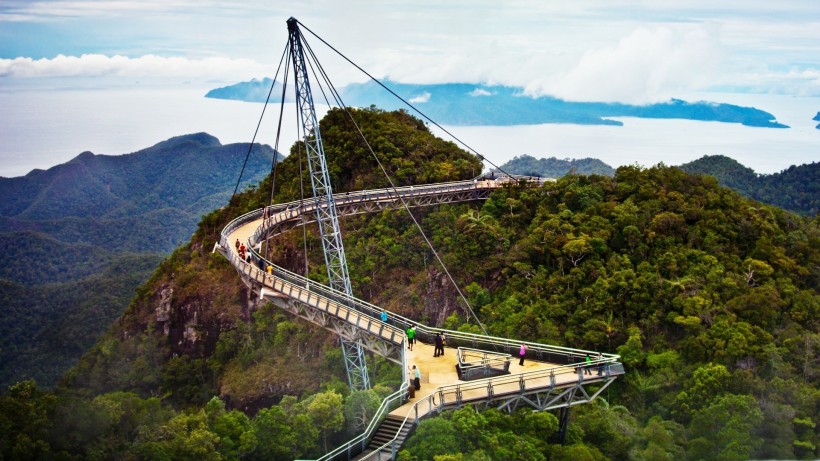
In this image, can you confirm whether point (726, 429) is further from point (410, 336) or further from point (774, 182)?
point (774, 182)

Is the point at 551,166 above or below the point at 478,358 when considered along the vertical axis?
above

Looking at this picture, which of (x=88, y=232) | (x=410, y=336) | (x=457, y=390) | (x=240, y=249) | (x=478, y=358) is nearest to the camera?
(x=457, y=390)

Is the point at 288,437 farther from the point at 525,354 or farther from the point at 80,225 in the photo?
the point at 80,225

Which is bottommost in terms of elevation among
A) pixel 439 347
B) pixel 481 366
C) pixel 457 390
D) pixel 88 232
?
pixel 457 390

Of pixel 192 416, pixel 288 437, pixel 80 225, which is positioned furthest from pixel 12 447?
pixel 80 225

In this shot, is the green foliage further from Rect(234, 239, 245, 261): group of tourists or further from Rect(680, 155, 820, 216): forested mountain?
Rect(680, 155, 820, 216): forested mountain

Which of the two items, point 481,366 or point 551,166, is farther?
point 551,166

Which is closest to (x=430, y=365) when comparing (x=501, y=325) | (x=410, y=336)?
(x=410, y=336)
